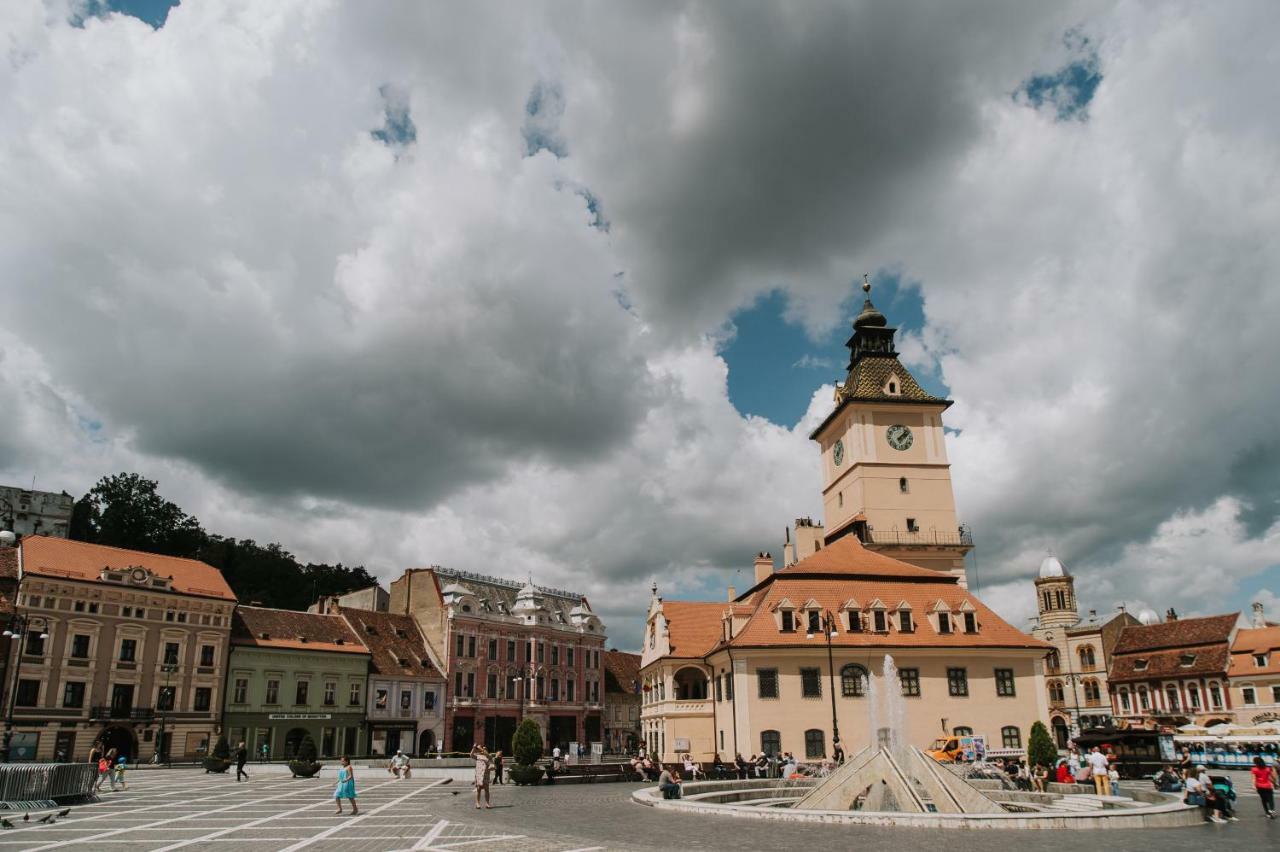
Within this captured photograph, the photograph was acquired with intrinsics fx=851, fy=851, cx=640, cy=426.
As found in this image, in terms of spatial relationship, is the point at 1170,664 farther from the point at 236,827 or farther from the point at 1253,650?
the point at 236,827

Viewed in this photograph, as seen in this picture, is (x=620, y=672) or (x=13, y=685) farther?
(x=620, y=672)

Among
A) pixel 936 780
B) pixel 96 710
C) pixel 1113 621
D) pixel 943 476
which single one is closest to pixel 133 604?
pixel 96 710

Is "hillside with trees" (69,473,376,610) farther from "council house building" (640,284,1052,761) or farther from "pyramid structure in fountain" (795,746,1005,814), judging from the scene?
"pyramid structure in fountain" (795,746,1005,814)

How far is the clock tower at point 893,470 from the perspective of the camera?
6056 cm

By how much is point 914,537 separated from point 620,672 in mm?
44688

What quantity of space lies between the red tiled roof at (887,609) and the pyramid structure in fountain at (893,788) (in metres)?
Result: 19.9

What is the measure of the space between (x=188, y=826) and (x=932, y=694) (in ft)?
119

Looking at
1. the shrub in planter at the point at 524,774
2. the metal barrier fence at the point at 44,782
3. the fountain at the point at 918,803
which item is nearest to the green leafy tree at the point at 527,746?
the shrub in planter at the point at 524,774

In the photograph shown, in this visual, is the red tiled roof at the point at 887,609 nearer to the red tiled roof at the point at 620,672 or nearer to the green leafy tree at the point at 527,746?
the green leafy tree at the point at 527,746

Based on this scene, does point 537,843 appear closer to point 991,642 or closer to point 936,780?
point 936,780

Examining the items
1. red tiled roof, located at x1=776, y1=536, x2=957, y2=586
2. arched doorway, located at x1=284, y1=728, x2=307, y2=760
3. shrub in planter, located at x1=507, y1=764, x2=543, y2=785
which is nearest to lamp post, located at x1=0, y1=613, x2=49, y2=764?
arched doorway, located at x1=284, y1=728, x2=307, y2=760

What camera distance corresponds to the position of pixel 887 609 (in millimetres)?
47344

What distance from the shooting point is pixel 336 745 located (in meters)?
63.2

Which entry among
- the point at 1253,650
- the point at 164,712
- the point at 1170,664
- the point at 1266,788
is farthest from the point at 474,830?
the point at 1170,664
